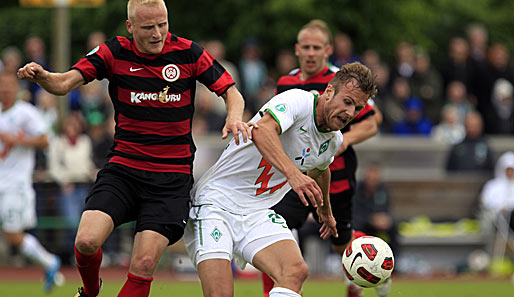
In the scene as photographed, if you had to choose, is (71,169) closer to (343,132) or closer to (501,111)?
(343,132)

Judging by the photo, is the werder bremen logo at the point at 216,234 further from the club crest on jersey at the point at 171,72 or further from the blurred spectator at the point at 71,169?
the blurred spectator at the point at 71,169

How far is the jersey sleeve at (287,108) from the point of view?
6141 millimetres

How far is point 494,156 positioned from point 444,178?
44.9 inches

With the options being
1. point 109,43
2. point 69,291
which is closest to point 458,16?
point 69,291

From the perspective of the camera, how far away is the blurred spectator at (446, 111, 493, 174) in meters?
15.2

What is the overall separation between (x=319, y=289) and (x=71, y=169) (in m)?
4.92

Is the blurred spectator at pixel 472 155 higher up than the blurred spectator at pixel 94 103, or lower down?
lower down

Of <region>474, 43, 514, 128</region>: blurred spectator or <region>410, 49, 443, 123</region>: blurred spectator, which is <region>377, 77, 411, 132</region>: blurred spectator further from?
<region>474, 43, 514, 128</region>: blurred spectator

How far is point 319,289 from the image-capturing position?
11.6m

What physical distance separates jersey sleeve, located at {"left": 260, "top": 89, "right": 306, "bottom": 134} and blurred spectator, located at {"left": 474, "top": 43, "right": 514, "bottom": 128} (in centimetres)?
1102

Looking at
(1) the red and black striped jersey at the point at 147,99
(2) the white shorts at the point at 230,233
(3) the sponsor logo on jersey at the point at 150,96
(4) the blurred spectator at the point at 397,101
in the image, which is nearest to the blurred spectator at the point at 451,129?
(4) the blurred spectator at the point at 397,101

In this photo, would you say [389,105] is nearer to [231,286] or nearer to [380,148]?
[380,148]

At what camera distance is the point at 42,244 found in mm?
14094

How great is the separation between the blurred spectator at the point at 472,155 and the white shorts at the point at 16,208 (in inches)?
303
